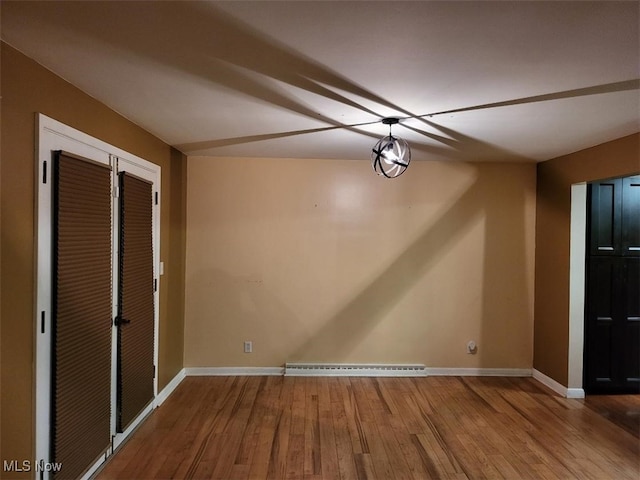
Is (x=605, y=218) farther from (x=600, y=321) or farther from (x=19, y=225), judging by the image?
(x=19, y=225)

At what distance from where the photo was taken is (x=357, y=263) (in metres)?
4.19

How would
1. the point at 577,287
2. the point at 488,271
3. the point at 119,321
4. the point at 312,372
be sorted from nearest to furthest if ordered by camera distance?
the point at 119,321, the point at 577,287, the point at 312,372, the point at 488,271

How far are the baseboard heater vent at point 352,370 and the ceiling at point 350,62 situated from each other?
2610 millimetres

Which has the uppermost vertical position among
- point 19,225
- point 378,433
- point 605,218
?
point 605,218

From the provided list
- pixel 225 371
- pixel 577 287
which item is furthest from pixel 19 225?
pixel 577 287

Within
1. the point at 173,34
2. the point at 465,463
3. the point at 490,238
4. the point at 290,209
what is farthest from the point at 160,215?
the point at 490,238

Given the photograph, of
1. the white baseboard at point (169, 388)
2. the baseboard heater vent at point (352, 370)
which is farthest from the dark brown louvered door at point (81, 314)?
the baseboard heater vent at point (352, 370)

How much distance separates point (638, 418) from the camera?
3.24 m

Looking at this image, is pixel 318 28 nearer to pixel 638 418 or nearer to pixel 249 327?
pixel 249 327

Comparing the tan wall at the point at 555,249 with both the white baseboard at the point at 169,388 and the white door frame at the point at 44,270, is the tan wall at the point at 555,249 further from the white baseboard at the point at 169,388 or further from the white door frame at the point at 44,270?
the white door frame at the point at 44,270

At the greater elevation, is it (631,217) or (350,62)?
(350,62)

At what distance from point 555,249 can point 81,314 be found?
4.26 meters

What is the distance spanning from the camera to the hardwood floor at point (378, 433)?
247cm

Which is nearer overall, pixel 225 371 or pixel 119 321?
pixel 119 321
